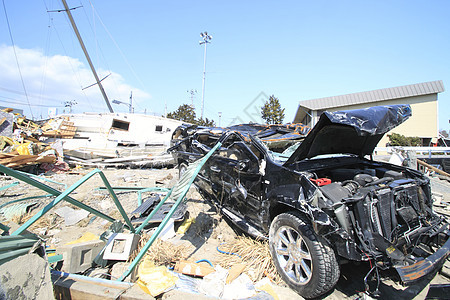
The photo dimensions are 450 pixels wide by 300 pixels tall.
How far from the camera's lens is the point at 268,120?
17859 millimetres

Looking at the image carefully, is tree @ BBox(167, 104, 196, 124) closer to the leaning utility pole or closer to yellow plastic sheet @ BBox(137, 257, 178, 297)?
the leaning utility pole

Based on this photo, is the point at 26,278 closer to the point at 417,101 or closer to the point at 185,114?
the point at 417,101

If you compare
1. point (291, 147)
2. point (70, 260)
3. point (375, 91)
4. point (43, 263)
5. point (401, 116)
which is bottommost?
point (70, 260)

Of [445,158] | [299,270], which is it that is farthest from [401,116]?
[445,158]

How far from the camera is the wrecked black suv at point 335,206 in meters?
2.15

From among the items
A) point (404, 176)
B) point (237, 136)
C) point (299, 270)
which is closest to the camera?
point (299, 270)

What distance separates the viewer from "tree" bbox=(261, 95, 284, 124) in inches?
698

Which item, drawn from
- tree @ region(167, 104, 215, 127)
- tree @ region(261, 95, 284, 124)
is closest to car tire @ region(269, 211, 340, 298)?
tree @ region(261, 95, 284, 124)

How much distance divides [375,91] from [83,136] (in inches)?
813

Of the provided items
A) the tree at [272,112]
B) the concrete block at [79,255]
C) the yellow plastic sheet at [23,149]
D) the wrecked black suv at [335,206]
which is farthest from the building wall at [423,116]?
the yellow plastic sheet at [23,149]

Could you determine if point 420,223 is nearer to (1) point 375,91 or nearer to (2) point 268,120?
(2) point 268,120

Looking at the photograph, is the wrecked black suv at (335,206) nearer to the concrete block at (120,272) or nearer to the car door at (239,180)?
the car door at (239,180)

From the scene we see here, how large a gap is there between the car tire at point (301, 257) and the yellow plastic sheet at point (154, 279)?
1249mm

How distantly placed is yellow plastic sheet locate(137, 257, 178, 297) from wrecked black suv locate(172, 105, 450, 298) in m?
1.24
